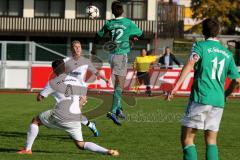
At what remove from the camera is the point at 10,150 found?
40.9 feet

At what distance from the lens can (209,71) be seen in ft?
31.2

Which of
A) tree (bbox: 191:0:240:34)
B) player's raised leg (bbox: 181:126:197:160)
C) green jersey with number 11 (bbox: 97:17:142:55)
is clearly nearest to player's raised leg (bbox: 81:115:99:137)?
green jersey with number 11 (bbox: 97:17:142:55)

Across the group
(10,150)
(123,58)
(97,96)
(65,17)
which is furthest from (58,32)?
(10,150)

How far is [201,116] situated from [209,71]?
565 mm

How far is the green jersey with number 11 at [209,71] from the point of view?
9.45 metres

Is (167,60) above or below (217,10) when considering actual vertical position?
below

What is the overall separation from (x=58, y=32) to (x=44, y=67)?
18264 millimetres

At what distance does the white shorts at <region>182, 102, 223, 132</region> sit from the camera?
9.55m

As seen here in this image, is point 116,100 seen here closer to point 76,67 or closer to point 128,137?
point 128,137

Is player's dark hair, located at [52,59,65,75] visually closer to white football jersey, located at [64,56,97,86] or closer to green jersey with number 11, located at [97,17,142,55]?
white football jersey, located at [64,56,97,86]

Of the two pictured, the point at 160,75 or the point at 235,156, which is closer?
the point at 235,156

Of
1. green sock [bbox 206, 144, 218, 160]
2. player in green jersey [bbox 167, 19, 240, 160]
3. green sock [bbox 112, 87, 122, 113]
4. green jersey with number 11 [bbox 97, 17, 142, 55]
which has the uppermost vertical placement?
green jersey with number 11 [bbox 97, 17, 142, 55]

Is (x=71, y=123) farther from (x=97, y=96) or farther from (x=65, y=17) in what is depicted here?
(x=65, y=17)

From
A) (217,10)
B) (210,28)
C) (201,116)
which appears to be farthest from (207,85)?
(217,10)
